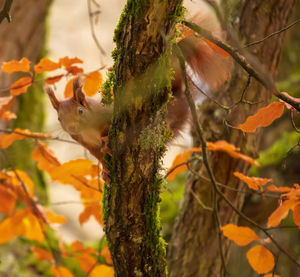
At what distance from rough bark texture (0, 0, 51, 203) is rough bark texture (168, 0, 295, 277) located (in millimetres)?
1011

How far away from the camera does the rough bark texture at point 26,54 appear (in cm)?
197

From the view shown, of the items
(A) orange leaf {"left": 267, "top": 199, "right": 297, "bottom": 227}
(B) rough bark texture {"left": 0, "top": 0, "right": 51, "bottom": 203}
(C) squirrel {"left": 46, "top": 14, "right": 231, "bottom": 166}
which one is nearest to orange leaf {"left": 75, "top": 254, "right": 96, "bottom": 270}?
(C) squirrel {"left": 46, "top": 14, "right": 231, "bottom": 166}

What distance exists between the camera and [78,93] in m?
0.95

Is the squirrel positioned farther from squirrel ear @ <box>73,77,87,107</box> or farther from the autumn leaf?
the autumn leaf

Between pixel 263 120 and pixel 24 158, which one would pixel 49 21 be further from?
pixel 263 120

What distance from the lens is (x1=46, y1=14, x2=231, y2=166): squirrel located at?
0.89 metres

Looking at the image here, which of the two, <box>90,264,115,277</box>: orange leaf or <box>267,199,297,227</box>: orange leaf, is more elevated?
<box>267,199,297,227</box>: orange leaf

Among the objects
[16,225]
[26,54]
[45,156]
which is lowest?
[16,225]

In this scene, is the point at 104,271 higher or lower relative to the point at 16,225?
lower

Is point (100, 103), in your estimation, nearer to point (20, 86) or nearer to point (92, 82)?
point (92, 82)

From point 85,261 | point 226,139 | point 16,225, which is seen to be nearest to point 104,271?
point 85,261

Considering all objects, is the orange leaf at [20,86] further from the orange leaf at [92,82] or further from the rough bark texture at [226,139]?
the rough bark texture at [226,139]

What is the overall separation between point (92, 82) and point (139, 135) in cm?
40

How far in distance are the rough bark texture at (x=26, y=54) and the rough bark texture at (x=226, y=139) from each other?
39.8 inches
